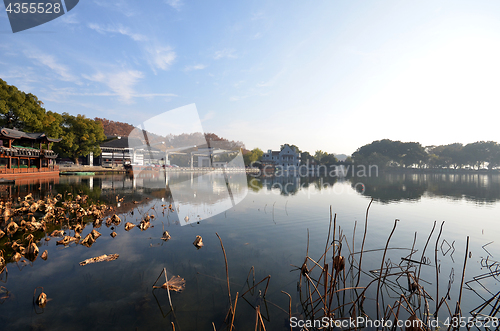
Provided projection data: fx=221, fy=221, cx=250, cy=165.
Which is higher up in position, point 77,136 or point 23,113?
point 23,113

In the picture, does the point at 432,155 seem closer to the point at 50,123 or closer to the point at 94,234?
the point at 94,234

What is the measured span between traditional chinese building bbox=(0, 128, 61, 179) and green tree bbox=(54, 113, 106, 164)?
8494mm

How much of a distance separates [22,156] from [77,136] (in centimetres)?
1829

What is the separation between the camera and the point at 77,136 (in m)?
46.2

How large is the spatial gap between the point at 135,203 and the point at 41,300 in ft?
37.9

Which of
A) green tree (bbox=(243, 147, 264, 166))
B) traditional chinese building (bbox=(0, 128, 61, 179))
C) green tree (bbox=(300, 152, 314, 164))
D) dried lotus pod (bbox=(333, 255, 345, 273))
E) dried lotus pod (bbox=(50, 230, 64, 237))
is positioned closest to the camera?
dried lotus pod (bbox=(333, 255, 345, 273))

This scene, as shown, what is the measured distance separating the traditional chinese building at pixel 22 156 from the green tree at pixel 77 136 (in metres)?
8.49

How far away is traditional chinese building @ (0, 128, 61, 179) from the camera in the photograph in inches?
1034

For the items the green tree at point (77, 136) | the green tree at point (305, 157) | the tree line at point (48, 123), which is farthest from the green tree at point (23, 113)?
the green tree at point (305, 157)

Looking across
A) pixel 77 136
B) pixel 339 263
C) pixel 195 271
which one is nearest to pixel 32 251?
pixel 195 271

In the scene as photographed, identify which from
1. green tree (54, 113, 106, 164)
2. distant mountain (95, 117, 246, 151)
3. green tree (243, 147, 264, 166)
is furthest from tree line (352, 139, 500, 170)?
green tree (54, 113, 106, 164)

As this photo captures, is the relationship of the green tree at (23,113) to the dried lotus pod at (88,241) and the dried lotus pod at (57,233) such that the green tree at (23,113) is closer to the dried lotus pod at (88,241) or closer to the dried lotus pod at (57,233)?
the dried lotus pod at (57,233)

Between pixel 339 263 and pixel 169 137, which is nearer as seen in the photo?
pixel 339 263

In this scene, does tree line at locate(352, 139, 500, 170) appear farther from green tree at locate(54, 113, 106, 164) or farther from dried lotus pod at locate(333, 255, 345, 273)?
dried lotus pod at locate(333, 255, 345, 273)
